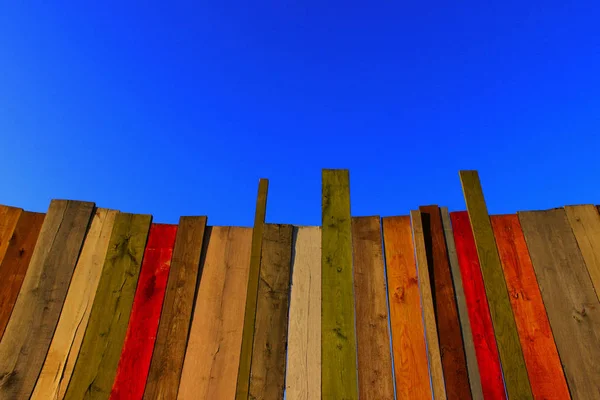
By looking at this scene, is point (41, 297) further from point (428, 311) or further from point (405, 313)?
point (428, 311)

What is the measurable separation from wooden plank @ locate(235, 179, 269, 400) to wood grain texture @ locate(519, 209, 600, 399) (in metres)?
2.13

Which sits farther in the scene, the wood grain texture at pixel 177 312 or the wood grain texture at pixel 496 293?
the wood grain texture at pixel 177 312

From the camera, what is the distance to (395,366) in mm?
2818

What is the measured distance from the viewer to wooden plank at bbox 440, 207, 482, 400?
108 inches

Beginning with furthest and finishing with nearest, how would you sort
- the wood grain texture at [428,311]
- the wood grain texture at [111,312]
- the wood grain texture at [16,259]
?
the wood grain texture at [16,259] < the wood grain texture at [111,312] < the wood grain texture at [428,311]

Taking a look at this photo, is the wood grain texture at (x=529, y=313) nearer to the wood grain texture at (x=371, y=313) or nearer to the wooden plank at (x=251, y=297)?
the wood grain texture at (x=371, y=313)

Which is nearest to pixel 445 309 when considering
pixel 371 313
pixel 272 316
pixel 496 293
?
pixel 496 293

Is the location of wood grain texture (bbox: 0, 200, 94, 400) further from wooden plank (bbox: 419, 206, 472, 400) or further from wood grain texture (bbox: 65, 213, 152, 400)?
wooden plank (bbox: 419, 206, 472, 400)

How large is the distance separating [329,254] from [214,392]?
51.3 inches

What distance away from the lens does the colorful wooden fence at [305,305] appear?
9.18 feet

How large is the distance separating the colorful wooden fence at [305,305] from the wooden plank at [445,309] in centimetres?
1

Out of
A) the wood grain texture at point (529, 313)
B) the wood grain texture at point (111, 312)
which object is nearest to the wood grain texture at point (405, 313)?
the wood grain texture at point (529, 313)

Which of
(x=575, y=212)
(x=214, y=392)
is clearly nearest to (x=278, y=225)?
(x=214, y=392)

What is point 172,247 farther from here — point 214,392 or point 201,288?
point 214,392
